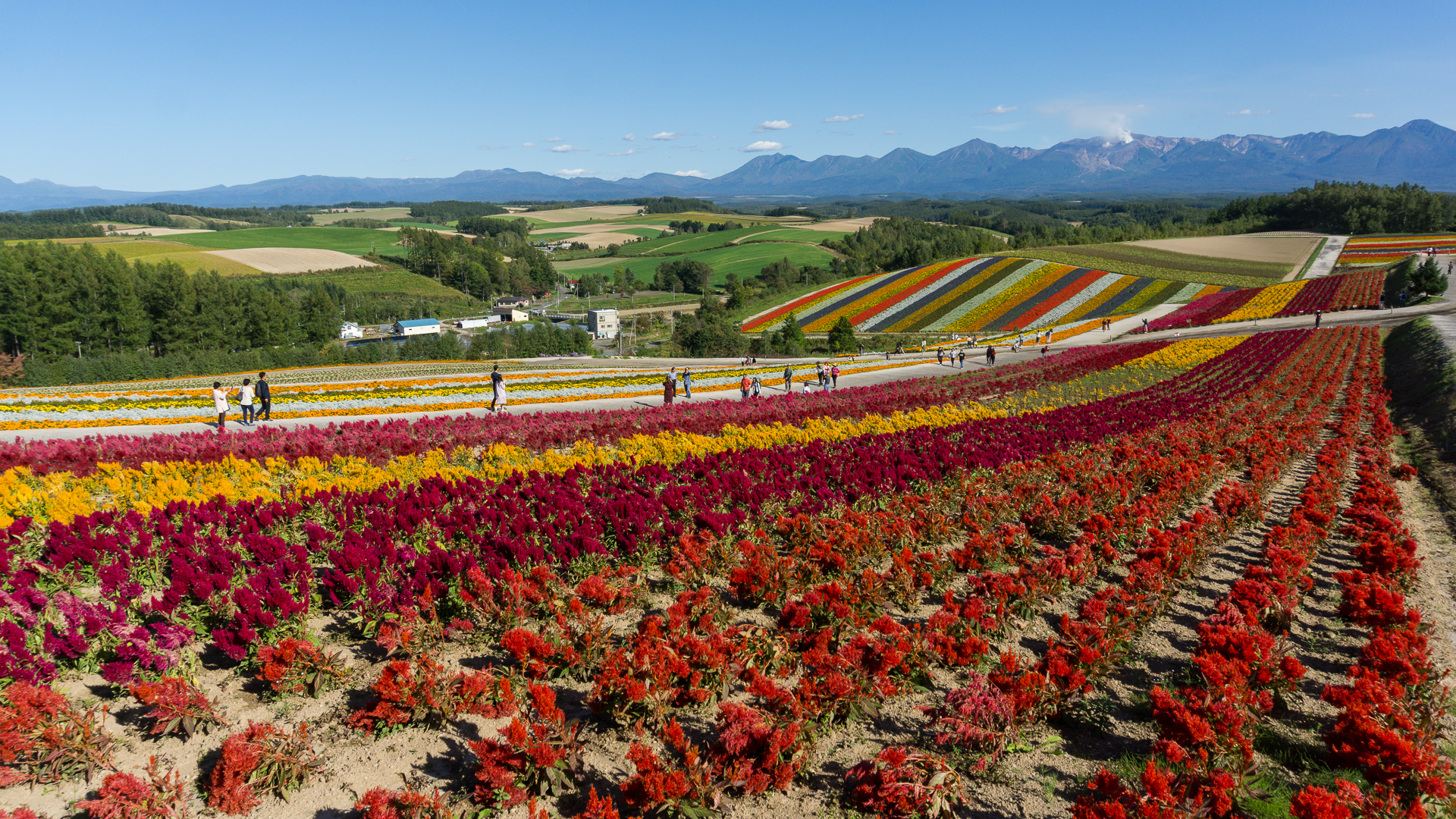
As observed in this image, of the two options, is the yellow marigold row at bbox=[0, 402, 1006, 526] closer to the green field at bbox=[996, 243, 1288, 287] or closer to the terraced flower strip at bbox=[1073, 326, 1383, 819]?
the terraced flower strip at bbox=[1073, 326, 1383, 819]

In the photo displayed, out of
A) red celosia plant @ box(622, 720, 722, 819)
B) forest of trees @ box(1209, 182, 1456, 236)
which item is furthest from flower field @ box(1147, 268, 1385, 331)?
red celosia plant @ box(622, 720, 722, 819)

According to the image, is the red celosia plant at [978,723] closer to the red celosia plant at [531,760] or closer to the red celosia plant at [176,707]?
the red celosia plant at [531,760]

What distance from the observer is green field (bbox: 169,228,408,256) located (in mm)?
154625

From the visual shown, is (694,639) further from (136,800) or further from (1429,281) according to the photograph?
(1429,281)

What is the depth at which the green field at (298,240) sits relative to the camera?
15462 cm

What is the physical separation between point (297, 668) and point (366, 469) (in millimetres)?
6944

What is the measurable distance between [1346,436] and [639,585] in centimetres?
1777

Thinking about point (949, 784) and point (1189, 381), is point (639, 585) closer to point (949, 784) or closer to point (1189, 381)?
point (949, 784)

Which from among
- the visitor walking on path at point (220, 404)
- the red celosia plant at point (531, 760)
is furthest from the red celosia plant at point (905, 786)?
the visitor walking on path at point (220, 404)

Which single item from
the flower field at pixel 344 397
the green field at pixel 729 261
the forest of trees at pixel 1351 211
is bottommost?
the flower field at pixel 344 397

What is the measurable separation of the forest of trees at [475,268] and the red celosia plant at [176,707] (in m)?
155

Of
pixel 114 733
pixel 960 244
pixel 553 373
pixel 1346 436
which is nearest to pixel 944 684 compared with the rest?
pixel 114 733

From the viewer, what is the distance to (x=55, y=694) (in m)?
4.74

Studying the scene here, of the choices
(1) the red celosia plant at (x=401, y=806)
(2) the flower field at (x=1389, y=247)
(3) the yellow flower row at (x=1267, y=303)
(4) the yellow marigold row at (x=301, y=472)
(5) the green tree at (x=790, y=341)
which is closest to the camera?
(1) the red celosia plant at (x=401, y=806)
